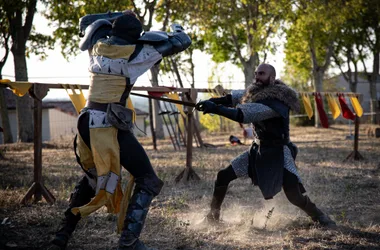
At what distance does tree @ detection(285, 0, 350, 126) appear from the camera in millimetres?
17453

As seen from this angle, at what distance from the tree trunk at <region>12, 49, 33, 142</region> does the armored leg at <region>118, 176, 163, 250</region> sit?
40.7 ft

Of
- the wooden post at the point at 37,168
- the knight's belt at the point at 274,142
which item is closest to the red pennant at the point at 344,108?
the knight's belt at the point at 274,142

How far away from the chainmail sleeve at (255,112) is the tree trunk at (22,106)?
12368mm

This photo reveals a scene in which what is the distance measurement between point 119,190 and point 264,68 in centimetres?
162

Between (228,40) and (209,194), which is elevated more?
(228,40)

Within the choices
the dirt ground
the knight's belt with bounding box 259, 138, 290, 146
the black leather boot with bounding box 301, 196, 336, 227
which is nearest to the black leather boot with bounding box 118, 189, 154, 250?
the dirt ground

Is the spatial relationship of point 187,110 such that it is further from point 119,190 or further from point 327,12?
point 327,12

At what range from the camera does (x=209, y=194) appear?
230 inches

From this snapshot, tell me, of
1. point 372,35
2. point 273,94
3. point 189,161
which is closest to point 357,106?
point 189,161

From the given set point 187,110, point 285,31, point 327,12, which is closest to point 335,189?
point 187,110

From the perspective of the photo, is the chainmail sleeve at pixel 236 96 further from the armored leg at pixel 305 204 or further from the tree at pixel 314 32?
the tree at pixel 314 32

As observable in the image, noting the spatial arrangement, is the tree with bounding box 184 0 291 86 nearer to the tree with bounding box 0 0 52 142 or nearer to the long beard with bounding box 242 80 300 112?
the tree with bounding box 0 0 52 142

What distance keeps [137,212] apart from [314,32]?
20812 mm

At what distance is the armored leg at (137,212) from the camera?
129 inches
